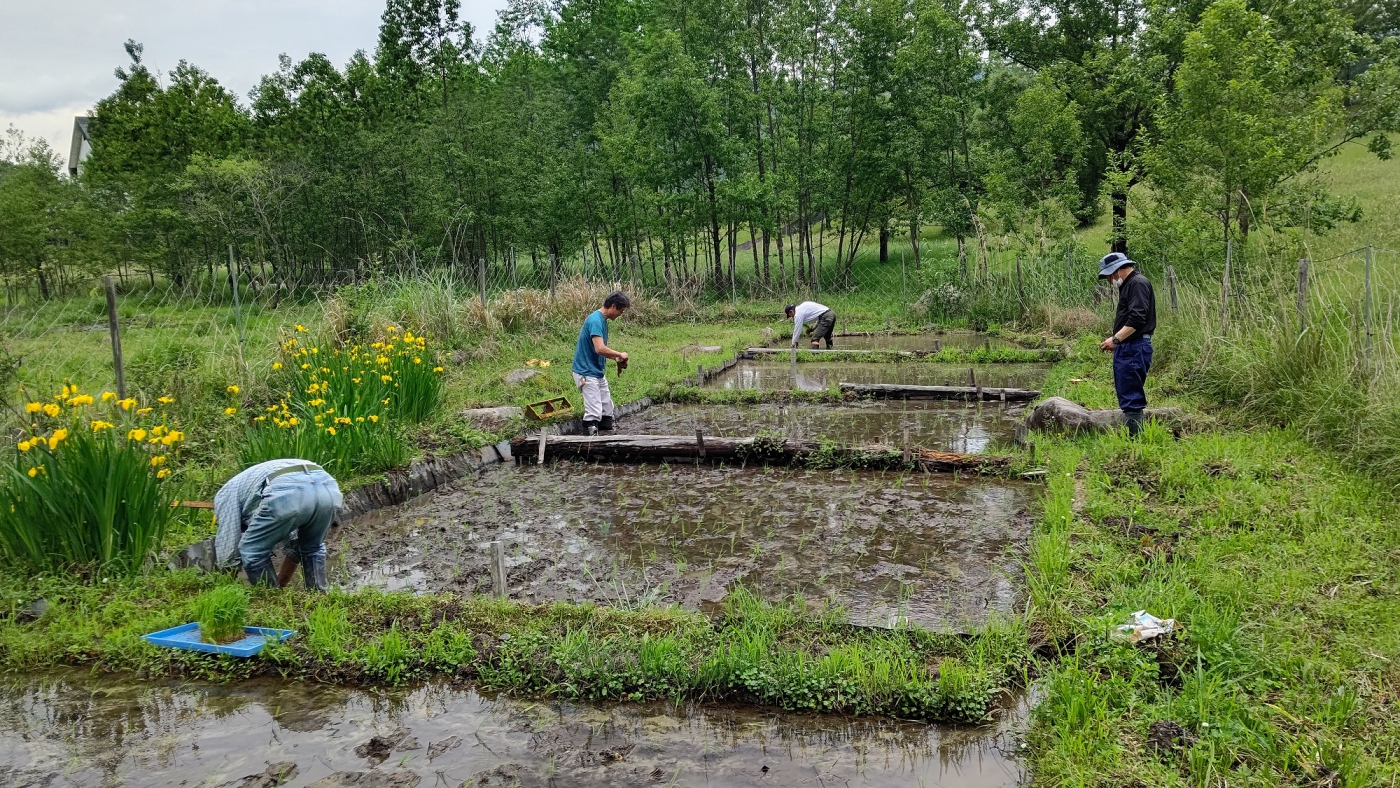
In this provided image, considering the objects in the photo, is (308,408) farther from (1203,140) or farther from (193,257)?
(193,257)

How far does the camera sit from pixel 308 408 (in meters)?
7.05

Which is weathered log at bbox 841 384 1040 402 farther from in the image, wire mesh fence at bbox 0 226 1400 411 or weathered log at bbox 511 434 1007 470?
weathered log at bbox 511 434 1007 470

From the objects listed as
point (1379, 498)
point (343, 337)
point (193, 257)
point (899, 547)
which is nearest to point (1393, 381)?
point (1379, 498)

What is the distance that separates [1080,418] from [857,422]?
8.40ft

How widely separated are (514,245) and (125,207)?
10862mm

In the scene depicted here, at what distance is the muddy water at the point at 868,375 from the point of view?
12070mm

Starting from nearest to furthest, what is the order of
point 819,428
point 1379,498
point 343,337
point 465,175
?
point 1379,498 → point 819,428 → point 343,337 → point 465,175

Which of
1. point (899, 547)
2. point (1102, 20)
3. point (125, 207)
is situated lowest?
point (899, 547)

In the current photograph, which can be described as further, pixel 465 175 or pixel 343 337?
pixel 465 175

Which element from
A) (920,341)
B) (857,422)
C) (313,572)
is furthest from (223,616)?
(920,341)

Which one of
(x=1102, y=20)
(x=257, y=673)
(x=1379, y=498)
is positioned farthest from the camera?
(x=1102, y=20)

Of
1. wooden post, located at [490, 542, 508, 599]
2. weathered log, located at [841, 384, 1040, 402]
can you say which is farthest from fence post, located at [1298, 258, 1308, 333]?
wooden post, located at [490, 542, 508, 599]

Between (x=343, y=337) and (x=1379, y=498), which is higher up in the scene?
(x=343, y=337)

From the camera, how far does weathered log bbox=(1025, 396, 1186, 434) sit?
24.6 ft
